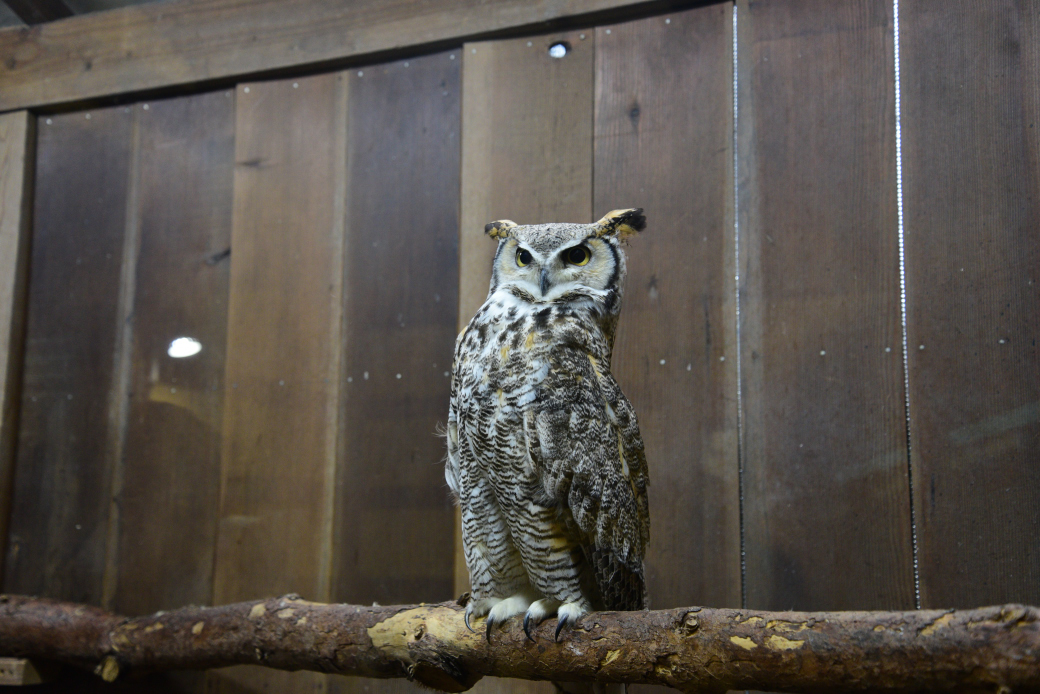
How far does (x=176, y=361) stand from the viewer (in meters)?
2.25

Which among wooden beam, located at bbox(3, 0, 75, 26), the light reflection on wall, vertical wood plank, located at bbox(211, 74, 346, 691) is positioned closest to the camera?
vertical wood plank, located at bbox(211, 74, 346, 691)

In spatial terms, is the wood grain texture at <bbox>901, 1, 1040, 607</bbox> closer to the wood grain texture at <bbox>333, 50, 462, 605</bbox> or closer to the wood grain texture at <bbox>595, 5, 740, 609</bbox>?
the wood grain texture at <bbox>595, 5, 740, 609</bbox>

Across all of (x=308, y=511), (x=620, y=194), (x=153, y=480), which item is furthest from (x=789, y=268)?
(x=153, y=480)

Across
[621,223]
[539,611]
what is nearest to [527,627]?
[539,611]

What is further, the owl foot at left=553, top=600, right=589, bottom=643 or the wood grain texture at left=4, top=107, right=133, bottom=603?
the wood grain texture at left=4, top=107, right=133, bottom=603

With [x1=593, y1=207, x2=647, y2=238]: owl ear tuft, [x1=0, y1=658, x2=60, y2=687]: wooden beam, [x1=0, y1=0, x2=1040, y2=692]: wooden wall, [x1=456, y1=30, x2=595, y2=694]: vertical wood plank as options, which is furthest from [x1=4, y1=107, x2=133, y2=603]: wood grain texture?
[x1=593, y1=207, x2=647, y2=238]: owl ear tuft

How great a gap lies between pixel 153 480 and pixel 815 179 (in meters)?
2.02

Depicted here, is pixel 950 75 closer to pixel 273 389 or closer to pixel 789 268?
pixel 789 268

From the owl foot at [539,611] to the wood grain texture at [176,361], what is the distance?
1197 millimetres

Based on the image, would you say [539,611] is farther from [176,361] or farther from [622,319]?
[176,361]

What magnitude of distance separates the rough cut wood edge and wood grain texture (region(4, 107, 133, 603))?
0.14m

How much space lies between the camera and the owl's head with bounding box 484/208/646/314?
1484 millimetres

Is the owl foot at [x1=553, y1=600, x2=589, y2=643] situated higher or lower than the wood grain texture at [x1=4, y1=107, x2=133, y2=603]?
lower

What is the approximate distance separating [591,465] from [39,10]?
96.5 inches
